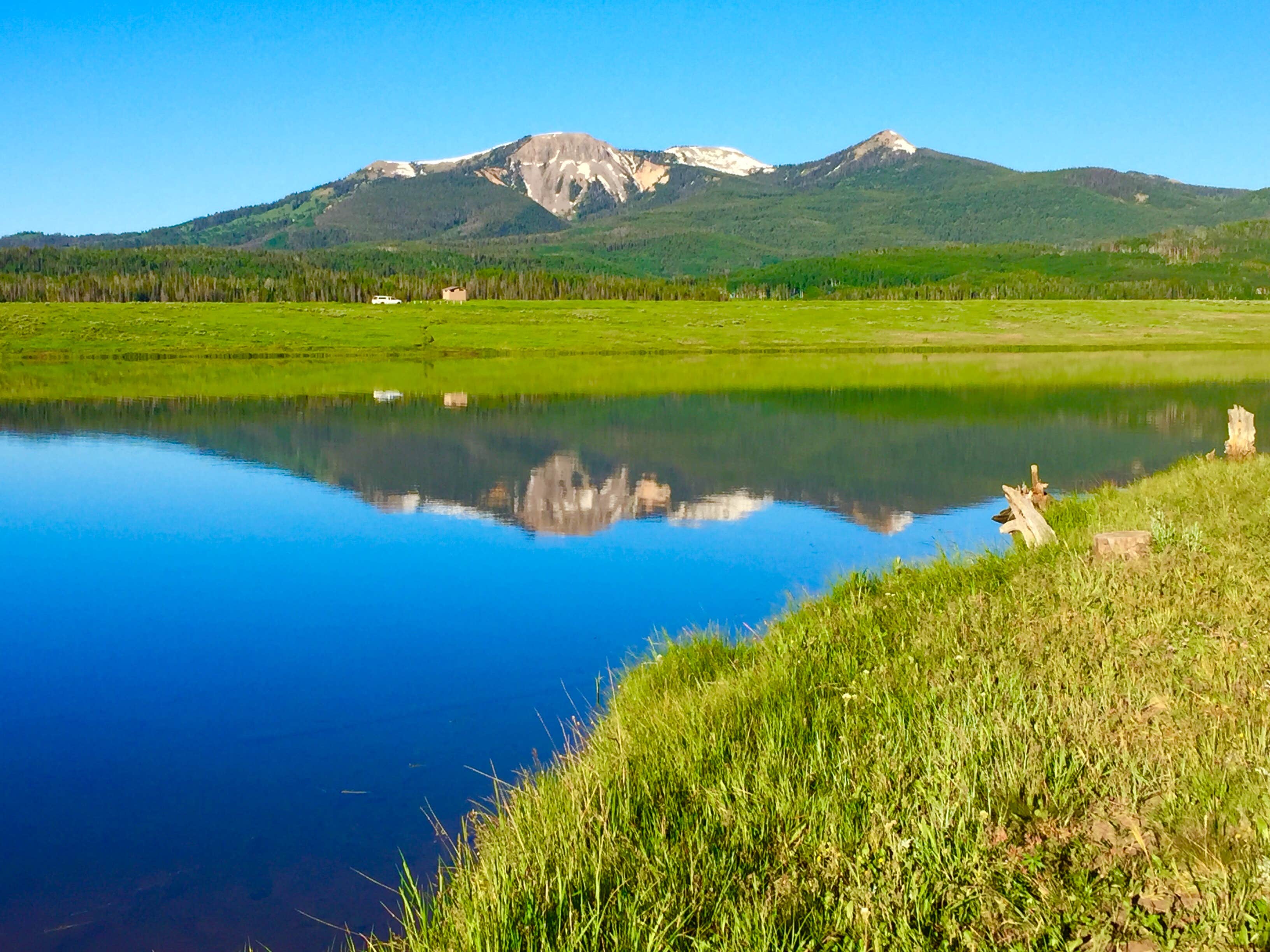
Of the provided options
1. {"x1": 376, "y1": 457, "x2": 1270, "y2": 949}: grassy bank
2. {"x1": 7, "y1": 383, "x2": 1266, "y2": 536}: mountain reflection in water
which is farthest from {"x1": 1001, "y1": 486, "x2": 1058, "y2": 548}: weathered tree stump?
{"x1": 7, "y1": 383, "x2": 1266, "y2": 536}: mountain reflection in water

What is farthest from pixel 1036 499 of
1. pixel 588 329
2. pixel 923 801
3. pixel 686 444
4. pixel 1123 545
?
pixel 588 329

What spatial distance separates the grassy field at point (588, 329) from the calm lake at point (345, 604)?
63715mm

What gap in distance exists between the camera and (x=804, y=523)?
21.1m

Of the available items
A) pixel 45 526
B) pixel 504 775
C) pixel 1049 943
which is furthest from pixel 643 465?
pixel 1049 943

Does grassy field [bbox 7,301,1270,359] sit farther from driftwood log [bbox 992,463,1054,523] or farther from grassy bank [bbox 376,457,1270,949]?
grassy bank [bbox 376,457,1270,949]

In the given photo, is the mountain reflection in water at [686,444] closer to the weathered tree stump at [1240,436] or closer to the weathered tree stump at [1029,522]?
the weathered tree stump at [1240,436]

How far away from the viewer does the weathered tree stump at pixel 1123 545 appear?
12047 millimetres

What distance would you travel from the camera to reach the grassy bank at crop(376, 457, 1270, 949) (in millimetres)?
4957

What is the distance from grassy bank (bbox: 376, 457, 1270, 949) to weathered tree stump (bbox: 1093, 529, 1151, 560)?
1644 millimetres

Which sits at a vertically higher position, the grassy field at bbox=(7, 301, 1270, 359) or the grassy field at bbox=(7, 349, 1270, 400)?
the grassy field at bbox=(7, 301, 1270, 359)

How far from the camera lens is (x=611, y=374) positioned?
70875 mm

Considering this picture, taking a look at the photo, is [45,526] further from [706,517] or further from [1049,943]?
[1049,943]

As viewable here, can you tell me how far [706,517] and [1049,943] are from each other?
680 inches

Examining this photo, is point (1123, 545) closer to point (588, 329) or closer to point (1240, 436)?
point (1240, 436)
